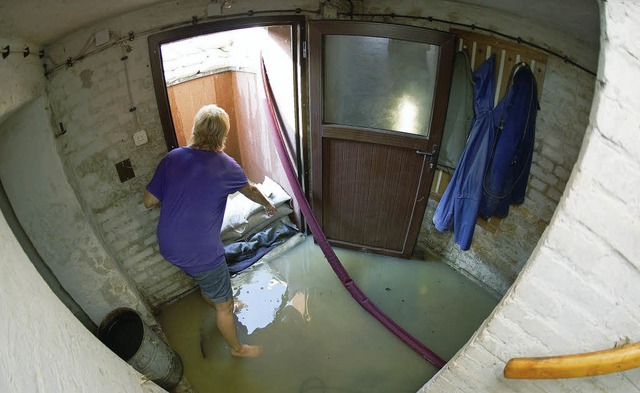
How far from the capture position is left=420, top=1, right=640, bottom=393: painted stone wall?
1.13 metres

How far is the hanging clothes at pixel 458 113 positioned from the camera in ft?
10.6

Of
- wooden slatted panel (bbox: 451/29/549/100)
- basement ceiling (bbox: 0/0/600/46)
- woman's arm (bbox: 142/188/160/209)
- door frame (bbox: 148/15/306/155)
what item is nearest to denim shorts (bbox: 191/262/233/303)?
woman's arm (bbox: 142/188/160/209)

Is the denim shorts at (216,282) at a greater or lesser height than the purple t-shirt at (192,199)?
lesser

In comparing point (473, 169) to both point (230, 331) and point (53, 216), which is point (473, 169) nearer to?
point (230, 331)

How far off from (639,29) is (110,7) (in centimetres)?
218

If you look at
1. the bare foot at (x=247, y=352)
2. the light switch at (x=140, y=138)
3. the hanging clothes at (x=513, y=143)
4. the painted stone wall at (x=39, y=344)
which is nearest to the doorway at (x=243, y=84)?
the light switch at (x=140, y=138)

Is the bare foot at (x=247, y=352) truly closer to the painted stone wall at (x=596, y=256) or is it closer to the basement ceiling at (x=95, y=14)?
the painted stone wall at (x=596, y=256)

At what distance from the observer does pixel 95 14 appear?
2271mm

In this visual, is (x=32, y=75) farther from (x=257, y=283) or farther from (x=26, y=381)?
(x=257, y=283)

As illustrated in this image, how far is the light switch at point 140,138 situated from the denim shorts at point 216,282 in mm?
941

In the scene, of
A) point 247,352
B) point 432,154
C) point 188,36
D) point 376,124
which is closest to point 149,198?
point 188,36

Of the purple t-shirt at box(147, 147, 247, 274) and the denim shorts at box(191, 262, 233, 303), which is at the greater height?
the purple t-shirt at box(147, 147, 247, 274)

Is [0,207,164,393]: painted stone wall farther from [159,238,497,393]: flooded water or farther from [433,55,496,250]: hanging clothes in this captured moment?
[433,55,496,250]: hanging clothes

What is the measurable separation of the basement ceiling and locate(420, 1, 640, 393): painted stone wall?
114 cm
